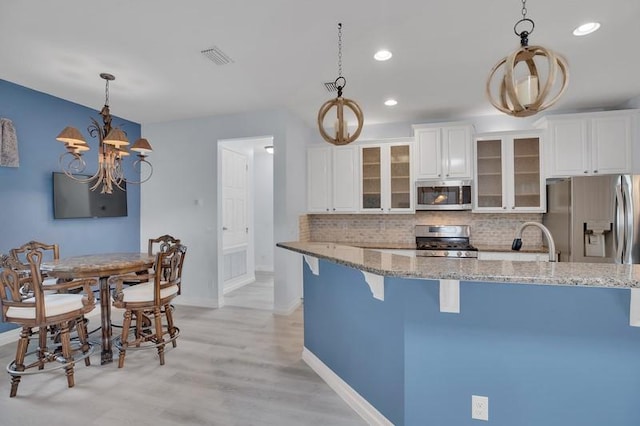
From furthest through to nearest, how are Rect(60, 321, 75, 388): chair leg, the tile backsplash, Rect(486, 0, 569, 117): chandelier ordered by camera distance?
1. the tile backsplash
2. Rect(60, 321, 75, 388): chair leg
3. Rect(486, 0, 569, 117): chandelier

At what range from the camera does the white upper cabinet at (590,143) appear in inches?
157

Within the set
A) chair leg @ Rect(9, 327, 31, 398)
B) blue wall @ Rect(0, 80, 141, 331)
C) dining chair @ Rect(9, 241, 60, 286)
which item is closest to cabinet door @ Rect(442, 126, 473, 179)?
blue wall @ Rect(0, 80, 141, 331)

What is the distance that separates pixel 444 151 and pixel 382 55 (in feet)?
6.73

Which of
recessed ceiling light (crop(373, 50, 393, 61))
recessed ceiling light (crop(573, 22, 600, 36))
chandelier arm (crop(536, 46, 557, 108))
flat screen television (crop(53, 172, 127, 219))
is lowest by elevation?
flat screen television (crop(53, 172, 127, 219))

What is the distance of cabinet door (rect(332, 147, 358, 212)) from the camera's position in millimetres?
5000

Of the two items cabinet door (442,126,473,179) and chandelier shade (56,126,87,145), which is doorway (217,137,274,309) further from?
cabinet door (442,126,473,179)

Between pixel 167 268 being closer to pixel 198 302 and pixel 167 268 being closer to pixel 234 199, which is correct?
pixel 198 302

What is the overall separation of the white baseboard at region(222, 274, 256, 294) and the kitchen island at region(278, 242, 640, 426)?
13.9 ft

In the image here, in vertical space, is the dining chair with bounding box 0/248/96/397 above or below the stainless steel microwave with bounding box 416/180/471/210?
below

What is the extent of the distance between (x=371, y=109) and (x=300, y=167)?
1.32 m

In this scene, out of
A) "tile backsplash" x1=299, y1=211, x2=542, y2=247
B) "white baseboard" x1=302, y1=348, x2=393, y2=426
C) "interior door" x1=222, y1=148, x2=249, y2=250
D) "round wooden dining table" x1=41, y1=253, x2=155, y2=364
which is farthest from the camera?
"interior door" x1=222, y1=148, x2=249, y2=250

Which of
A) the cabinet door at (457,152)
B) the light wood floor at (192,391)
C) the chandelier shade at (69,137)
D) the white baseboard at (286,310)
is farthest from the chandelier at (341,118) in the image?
the white baseboard at (286,310)

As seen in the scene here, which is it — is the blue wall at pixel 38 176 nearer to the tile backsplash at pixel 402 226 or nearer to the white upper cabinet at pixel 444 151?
the tile backsplash at pixel 402 226

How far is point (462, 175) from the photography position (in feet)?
14.9
